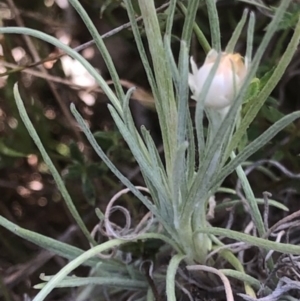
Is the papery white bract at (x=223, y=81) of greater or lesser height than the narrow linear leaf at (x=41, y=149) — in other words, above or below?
above

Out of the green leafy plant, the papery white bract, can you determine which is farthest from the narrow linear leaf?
the papery white bract

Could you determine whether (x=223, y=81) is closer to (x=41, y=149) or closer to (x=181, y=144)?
(x=181, y=144)

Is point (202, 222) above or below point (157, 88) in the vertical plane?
below

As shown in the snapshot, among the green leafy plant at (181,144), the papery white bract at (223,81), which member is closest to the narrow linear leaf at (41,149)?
the green leafy plant at (181,144)

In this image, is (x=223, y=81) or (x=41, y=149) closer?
(x=223, y=81)

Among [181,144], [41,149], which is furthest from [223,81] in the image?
[41,149]

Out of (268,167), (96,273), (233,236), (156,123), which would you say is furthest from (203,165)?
(156,123)

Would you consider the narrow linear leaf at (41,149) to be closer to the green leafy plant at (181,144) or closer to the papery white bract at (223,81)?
the green leafy plant at (181,144)

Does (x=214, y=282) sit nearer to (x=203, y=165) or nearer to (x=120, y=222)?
(x=203, y=165)

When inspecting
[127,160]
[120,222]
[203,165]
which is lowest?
[120,222]

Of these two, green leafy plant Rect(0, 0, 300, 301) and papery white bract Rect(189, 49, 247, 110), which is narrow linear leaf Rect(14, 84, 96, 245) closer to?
green leafy plant Rect(0, 0, 300, 301)

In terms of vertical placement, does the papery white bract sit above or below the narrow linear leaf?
above
